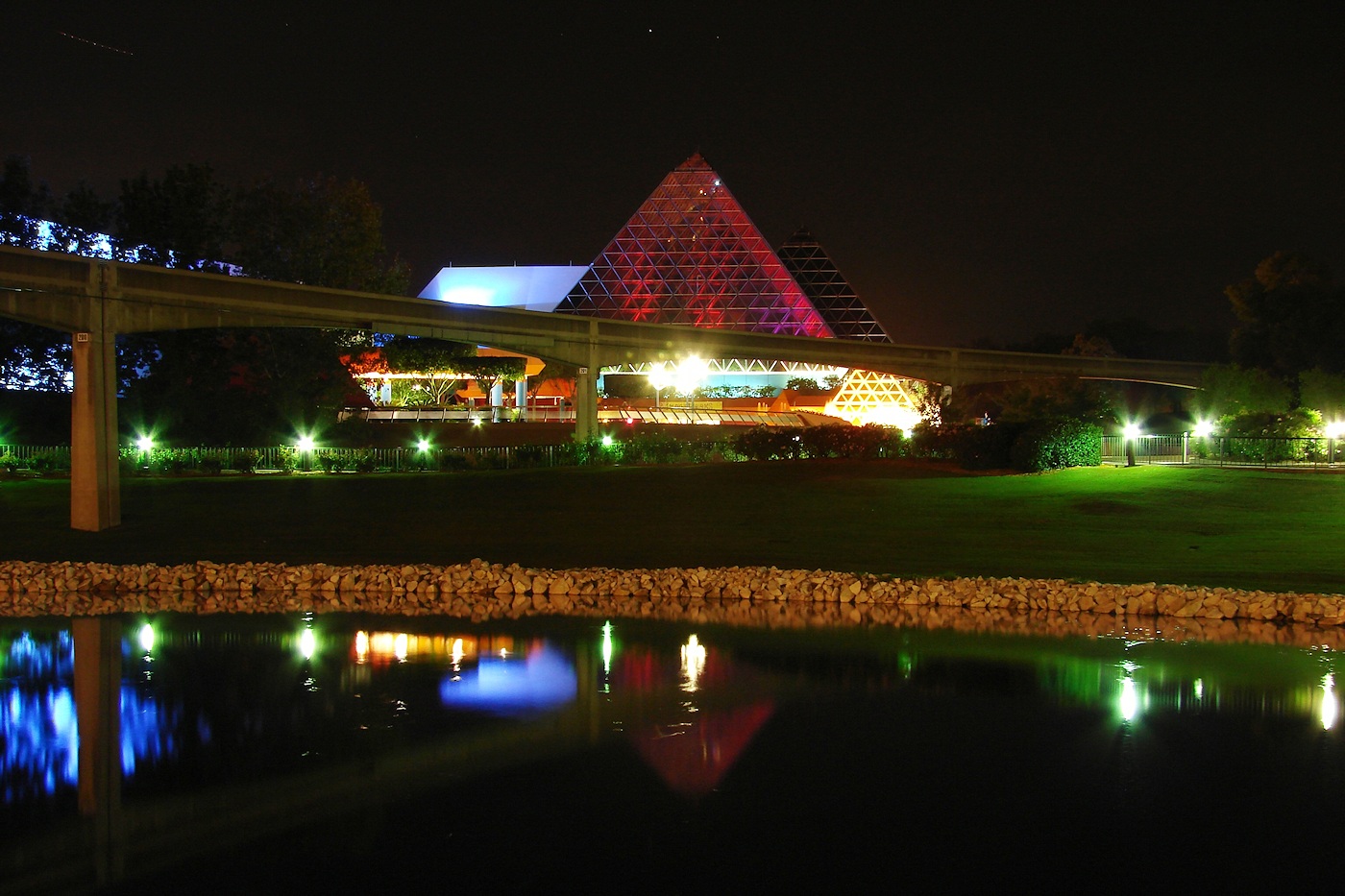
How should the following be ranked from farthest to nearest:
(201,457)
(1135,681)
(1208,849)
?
(201,457) → (1135,681) → (1208,849)

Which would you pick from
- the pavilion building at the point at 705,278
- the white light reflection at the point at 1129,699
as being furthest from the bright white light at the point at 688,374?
the white light reflection at the point at 1129,699

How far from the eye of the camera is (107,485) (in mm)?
24797

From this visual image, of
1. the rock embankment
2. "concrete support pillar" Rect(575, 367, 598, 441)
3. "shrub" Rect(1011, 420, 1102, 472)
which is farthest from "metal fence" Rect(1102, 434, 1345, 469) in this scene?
the rock embankment

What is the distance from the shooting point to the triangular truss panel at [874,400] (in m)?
64.2

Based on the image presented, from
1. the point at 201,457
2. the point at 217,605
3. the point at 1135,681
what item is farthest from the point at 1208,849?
the point at 201,457

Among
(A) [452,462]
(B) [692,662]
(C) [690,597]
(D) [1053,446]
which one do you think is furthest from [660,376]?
(B) [692,662]

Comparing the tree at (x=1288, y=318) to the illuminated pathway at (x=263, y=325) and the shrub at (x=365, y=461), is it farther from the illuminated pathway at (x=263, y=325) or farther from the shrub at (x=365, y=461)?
the shrub at (x=365, y=461)

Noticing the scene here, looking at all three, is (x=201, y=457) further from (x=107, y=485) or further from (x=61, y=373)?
(x=61, y=373)

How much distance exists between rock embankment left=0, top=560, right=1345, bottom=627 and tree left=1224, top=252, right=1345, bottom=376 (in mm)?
36485

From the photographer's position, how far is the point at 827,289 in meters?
99.2

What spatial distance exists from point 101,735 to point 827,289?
91.0 metres

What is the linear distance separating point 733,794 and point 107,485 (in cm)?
1934

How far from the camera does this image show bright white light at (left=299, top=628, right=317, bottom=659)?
47.3 ft

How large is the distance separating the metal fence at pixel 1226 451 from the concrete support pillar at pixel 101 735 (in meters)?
26.0
